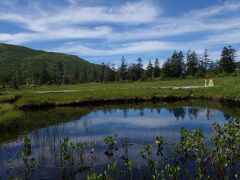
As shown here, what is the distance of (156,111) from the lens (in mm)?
46906

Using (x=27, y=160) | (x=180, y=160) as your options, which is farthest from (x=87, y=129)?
(x=180, y=160)

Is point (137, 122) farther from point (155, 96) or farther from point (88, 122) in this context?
point (155, 96)

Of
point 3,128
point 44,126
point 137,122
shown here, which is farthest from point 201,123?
point 3,128

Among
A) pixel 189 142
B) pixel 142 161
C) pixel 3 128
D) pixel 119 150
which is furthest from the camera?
pixel 3 128

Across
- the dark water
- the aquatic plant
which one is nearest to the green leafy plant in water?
the aquatic plant

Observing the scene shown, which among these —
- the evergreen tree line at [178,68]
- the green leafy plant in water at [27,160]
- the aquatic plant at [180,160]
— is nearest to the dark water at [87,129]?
the green leafy plant in water at [27,160]

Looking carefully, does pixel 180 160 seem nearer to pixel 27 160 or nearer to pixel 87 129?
pixel 27 160

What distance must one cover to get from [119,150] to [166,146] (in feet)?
9.87

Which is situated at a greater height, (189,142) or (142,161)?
(189,142)

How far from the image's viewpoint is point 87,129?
32906mm

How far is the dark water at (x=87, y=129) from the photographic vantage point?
2080cm

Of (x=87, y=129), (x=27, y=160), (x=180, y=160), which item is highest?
(x=27, y=160)

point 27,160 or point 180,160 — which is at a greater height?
point 27,160

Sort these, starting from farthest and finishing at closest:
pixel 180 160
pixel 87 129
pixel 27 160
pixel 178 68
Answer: pixel 178 68 → pixel 87 129 → pixel 180 160 → pixel 27 160
